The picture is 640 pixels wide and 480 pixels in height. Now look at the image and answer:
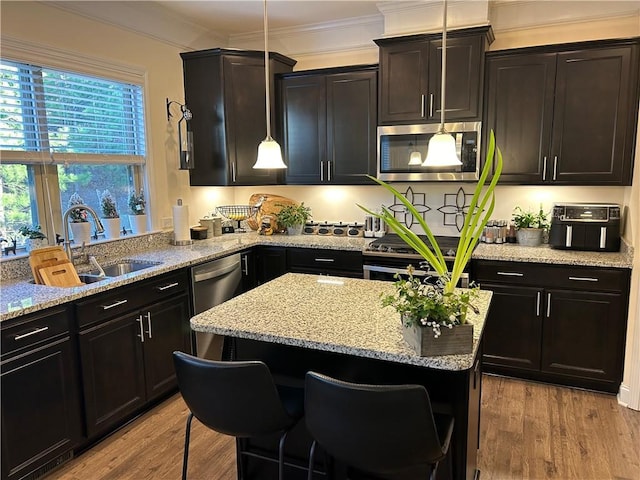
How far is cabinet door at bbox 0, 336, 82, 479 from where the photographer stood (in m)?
2.17

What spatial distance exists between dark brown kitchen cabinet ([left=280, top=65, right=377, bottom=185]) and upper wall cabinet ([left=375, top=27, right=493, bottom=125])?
0.57ft

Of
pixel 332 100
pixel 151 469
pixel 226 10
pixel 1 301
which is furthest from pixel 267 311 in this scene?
pixel 226 10

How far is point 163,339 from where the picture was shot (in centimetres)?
311

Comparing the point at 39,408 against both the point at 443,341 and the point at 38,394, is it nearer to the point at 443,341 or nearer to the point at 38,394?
the point at 38,394

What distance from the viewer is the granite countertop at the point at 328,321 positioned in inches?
65.2

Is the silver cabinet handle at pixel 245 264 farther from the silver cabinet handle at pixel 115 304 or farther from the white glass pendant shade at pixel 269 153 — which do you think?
the white glass pendant shade at pixel 269 153

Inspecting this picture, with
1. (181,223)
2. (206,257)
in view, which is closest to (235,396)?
(206,257)

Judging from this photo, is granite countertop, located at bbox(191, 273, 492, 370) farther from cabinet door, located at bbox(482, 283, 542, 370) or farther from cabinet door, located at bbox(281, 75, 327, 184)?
cabinet door, located at bbox(281, 75, 327, 184)

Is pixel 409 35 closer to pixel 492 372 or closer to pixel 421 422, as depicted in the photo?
pixel 492 372

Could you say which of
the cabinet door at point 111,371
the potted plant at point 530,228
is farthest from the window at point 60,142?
the potted plant at point 530,228

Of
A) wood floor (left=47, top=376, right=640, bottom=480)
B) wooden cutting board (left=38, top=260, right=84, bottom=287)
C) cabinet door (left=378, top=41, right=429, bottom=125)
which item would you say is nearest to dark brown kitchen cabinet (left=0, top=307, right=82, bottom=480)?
wood floor (left=47, top=376, right=640, bottom=480)

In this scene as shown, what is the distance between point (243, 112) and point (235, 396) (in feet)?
9.83

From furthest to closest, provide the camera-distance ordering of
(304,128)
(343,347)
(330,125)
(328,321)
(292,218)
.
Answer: (292,218) → (304,128) → (330,125) → (328,321) → (343,347)

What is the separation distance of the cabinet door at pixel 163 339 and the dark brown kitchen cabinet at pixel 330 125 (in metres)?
1.69
